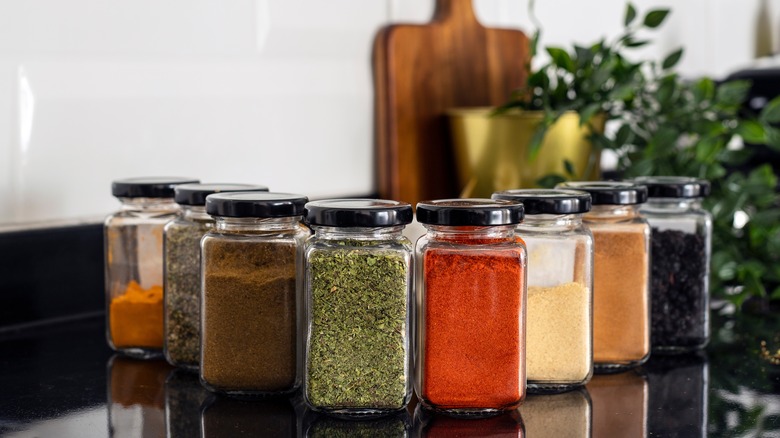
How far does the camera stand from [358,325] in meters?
0.79

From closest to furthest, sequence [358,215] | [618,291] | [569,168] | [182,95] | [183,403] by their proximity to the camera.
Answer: [358,215]
[183,403]
[618,291]
[182,95]
[569,168]

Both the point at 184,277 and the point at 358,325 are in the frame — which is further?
the point at 184,277

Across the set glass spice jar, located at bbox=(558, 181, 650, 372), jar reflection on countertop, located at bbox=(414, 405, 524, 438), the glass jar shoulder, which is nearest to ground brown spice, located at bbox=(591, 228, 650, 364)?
glass spice jar, located at bbox=(558, 181, 650, 372)

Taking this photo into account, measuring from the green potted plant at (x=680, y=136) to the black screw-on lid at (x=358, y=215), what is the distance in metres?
0.58

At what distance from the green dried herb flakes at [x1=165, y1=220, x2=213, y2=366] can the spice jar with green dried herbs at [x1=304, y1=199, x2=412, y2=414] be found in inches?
7.4

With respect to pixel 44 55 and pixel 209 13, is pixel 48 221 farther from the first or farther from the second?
pixel 209 13

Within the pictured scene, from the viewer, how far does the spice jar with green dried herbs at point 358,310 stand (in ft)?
2.58

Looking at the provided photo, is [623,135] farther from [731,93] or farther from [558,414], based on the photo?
[558,414]

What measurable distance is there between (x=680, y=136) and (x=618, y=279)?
1.60 feet

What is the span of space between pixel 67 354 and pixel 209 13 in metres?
0.49

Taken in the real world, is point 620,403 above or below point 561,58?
below

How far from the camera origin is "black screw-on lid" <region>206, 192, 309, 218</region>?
82 centimetres

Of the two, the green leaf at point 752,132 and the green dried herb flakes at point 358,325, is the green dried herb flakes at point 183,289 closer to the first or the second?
the green dried herb flakes at point 358,325

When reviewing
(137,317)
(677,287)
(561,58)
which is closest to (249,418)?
(137,317)
